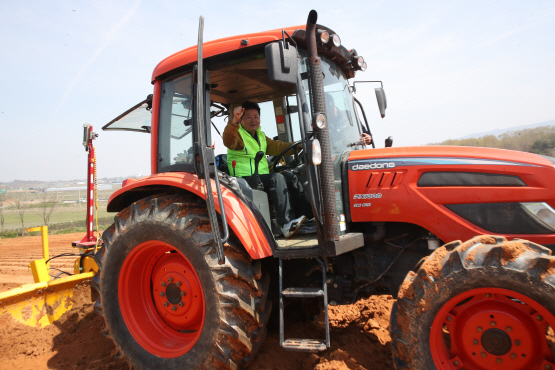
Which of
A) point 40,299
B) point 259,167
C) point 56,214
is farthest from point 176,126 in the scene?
point 56,214

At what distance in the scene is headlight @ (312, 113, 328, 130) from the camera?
2355 mm

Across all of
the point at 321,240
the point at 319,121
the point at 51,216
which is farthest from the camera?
the point at 51,216

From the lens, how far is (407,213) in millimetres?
2619

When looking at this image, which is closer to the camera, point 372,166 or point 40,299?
point 372,166

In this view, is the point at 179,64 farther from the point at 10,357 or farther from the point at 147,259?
the point at 10,357

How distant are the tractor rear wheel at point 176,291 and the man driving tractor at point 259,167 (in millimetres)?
447

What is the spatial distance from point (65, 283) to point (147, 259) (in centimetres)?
147

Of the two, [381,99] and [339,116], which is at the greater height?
[381,99]

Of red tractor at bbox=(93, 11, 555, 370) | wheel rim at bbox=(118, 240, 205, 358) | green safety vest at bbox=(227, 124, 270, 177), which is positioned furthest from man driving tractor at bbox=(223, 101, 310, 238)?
wheel rim at bbox=(118, 240, 205, 358)

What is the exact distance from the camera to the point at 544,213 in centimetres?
238

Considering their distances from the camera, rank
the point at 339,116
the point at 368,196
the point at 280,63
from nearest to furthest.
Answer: the point at 280,63 → the point at 368,196 → the point at 339,116

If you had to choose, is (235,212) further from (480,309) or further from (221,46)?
(480,309)

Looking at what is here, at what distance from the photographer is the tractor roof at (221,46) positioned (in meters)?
2.62

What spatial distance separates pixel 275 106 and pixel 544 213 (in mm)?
2495
